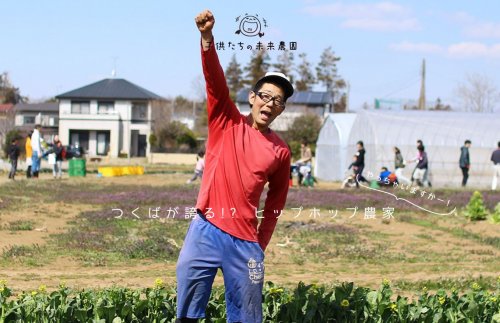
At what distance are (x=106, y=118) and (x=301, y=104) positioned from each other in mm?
17756

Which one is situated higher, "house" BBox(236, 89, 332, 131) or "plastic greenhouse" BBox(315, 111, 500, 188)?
"house" BBox(236, 89, 332, 131)

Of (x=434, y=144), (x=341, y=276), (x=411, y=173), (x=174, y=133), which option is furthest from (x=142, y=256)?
(x=174, y=133)

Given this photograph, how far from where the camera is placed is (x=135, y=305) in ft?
19.4

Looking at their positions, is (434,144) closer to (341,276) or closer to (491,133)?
(491,133)

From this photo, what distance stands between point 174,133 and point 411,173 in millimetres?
38144

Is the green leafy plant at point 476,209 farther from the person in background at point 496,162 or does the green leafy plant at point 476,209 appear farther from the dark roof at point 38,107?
the dark roof at point 38,107

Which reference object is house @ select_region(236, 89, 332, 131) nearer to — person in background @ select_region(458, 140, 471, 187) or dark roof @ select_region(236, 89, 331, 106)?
dark roof @ select_region(236, 89, 331, 106)

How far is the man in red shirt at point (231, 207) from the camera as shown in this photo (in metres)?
4.59

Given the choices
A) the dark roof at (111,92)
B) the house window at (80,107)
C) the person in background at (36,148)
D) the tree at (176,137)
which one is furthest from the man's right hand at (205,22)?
the house window at (80,107)

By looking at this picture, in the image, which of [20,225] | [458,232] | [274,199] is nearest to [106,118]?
[20,225]

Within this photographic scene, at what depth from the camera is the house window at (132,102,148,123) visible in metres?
71.4

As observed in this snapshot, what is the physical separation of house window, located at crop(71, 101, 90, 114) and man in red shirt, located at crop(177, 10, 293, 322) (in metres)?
67.0

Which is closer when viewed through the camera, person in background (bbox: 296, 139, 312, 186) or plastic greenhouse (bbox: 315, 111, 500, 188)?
person in background (bbox: 296, 139, 312, 186)

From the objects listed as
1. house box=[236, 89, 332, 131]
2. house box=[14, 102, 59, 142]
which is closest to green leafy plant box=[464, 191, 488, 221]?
house box=[236, 89, 332, 131]
